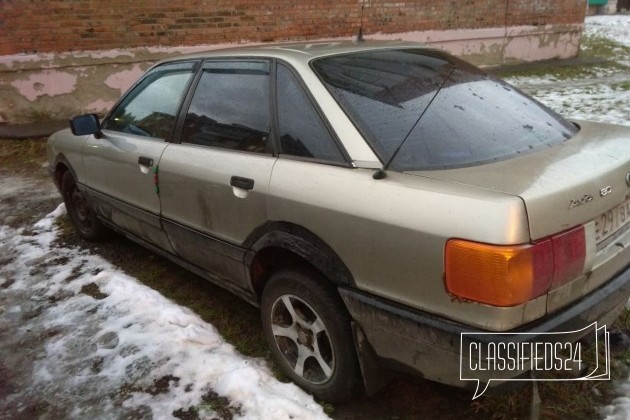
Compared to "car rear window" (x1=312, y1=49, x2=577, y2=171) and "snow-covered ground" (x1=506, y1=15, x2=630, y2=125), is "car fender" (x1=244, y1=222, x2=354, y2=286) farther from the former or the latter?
"snow-covered ground" (x1=506, y1=15, x2=630, y2=125)

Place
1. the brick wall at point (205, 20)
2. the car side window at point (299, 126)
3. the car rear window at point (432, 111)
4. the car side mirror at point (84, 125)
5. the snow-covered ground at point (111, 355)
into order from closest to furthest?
1. the car rear window at point (432, 111)
2. the car side window at point (299, 126)
3. the snow-covered ground at point (111, 355)
4. the car side mirror at point (84, 125)
5. the brick wall at point (205, 20)

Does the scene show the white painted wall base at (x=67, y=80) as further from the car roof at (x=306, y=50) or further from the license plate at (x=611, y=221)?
the license plate at (x=611, y=221)

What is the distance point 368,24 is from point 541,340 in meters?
8.68

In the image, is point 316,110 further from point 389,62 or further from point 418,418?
point 418,418

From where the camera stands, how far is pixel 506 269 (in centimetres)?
167

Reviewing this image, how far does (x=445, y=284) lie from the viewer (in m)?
1.81

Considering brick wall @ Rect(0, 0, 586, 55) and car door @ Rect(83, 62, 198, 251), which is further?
brick wall @ Rect(0, 0, 586, 55)

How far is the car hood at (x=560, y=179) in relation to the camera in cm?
176

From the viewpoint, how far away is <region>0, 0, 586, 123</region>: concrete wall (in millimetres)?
6945

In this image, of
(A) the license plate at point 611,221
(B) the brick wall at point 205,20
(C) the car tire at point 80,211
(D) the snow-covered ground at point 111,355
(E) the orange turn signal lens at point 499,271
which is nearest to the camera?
(E) the orange turn signal lens at point 499,271

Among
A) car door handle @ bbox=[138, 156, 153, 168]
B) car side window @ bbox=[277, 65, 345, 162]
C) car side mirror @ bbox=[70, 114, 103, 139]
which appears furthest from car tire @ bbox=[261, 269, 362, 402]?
Answer: car side mirror @ bbox=[70, 114, 103, 139]

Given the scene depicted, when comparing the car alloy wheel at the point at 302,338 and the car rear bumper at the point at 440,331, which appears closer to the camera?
the car rear bumper at the point at 440,331

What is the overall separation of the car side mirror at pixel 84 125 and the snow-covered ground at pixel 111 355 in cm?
102

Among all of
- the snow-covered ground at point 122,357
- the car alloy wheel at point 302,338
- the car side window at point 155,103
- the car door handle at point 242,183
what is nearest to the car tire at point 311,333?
the car alloy wheel at point 302,338
